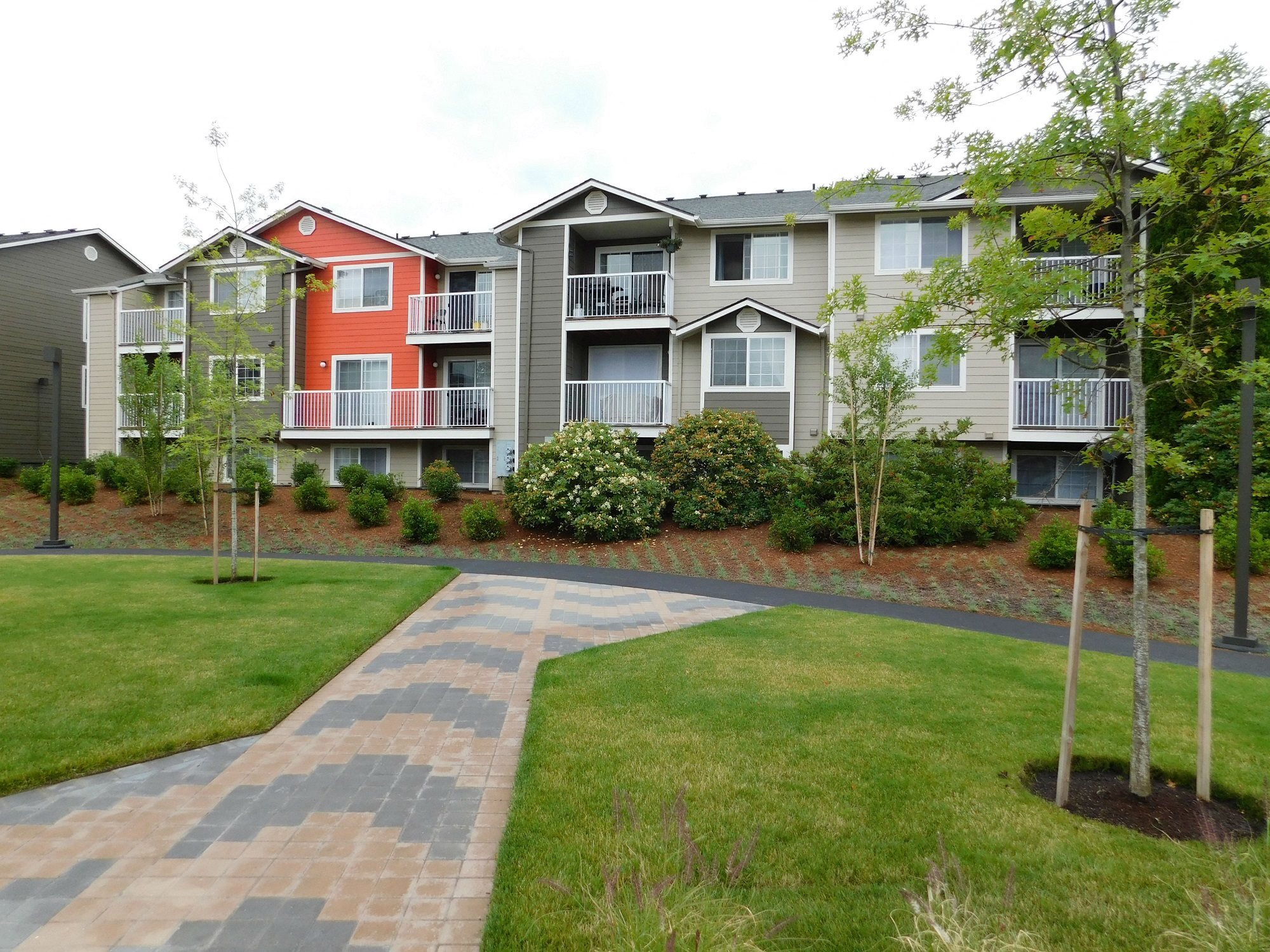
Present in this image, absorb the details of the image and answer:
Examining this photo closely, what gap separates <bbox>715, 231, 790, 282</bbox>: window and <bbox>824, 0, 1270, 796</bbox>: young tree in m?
15.1

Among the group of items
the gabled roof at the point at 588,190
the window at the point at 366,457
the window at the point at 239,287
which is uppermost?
the gabled roof at the point at 588,190

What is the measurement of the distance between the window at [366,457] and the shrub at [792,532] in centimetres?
1295

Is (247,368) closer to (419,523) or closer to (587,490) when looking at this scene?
(419,523)

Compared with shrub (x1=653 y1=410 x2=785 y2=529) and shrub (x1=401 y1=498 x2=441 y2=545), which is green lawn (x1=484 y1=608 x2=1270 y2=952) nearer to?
shrub (x1=653 y1=410 x2=785 y2=529)

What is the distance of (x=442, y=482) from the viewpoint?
18.4 metres

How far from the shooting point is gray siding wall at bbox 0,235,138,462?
2484cm

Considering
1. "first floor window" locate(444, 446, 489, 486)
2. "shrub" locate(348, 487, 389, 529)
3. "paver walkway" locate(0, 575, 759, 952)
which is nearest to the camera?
"paver walkway" locate(0, 575, 759, 952)

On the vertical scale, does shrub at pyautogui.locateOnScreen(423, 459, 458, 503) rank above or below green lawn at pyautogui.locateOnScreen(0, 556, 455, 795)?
above

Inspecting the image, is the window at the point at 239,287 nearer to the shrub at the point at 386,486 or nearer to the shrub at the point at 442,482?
the shrub at the point at 442,482

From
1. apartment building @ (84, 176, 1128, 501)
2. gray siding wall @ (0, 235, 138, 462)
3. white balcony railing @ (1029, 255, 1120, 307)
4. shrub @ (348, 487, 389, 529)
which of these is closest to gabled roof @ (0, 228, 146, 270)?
gray siding wall @ (0, 235, 138, 462)

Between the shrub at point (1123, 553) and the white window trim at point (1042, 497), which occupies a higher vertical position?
the white window trim at point (1042, 497)

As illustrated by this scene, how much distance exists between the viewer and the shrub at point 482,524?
15836 mm

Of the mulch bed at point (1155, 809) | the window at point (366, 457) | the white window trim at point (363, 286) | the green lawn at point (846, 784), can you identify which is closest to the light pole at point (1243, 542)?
the green lawn at point (846, 784)

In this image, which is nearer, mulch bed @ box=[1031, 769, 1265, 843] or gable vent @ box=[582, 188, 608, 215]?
mulch bed @ box=[1031, 769, 1265, 843]
